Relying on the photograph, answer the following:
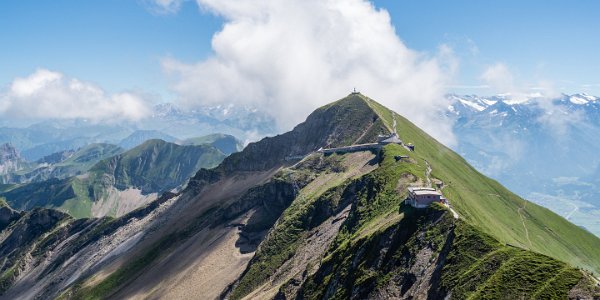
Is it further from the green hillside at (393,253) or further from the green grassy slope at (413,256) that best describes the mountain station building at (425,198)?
the green hillside at (393,253)

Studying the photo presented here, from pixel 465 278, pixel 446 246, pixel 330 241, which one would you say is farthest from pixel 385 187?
pixel 465 278

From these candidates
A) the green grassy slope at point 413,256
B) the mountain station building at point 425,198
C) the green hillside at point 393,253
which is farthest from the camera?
the mountain station building at point 425,198

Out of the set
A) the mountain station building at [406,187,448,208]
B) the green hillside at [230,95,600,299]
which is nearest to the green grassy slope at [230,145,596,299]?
the green hillside at [230,95,600,299]

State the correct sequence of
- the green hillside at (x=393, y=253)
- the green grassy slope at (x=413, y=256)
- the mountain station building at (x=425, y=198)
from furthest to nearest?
the mountain station building at (x=425, y=198) → the green hillside at (x=393, y=253) → the green grassy slope at (x=413, y=256)

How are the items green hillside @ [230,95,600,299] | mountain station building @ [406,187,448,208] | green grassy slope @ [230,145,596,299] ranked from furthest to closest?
mountain station building @ [406,187,448,208] → green hillside @ [230,95,600,299] → green grassy slope @ [230,145,596,299]

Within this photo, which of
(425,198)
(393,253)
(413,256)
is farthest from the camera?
(425,198)

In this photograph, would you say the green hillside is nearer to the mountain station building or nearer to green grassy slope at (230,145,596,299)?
green grassy slope at (230,145,596,299)

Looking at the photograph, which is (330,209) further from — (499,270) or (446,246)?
(499,270)

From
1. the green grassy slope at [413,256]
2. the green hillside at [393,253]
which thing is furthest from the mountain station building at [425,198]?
the green hillside at [393,253]

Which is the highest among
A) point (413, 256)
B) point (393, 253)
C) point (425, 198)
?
point (425, 198)

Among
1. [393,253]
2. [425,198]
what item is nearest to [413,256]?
[393,253]

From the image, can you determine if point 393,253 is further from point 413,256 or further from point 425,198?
point 425,198
